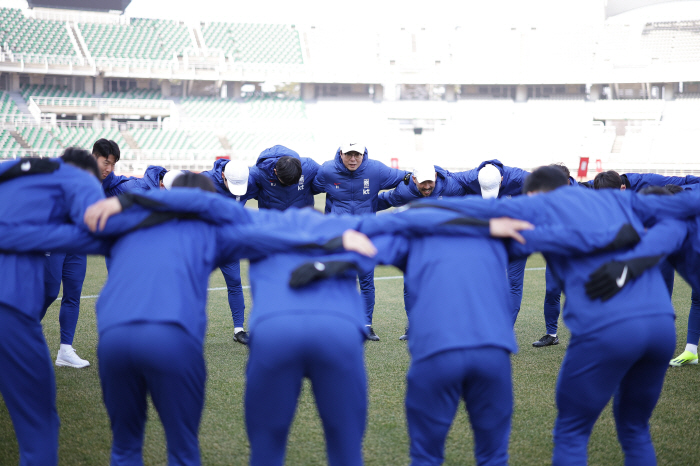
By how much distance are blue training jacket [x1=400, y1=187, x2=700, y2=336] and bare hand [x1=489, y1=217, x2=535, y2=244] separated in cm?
6

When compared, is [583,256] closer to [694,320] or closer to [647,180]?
[694,320]

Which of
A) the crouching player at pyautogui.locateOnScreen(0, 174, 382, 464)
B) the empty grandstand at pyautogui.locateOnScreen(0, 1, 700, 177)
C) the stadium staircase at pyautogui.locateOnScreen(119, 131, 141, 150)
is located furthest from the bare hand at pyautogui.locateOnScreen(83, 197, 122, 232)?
the stadium staircase at pyautogui.locateOnScreen(119, 131, 141, 150)

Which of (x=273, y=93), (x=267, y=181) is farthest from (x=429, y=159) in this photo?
(x=267, y=181)

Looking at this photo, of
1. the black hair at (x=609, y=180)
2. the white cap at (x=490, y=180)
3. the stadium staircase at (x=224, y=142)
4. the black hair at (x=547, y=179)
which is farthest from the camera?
the stadium staircase at (x=224, y=142)

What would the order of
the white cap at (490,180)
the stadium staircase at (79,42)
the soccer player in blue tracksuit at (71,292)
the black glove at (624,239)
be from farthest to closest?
1. the stadium staircase at (79,42)
2. the white cap at (490,180)
3. the soccer player in blue tracksuit at (71,292)
4. the black glove at (624,239)

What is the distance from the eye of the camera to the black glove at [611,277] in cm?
277

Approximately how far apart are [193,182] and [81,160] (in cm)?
75

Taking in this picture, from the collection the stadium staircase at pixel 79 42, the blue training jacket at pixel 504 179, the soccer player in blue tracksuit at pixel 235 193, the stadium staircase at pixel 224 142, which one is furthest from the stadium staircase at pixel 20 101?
the blue training jacket at pixel 504 179

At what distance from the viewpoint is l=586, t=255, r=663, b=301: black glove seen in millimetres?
2768

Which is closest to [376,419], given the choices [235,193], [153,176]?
[235,193]

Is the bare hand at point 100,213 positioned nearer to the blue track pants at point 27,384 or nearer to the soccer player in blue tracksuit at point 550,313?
the blue track pants at point 27,384

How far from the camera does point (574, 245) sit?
2.84 meters

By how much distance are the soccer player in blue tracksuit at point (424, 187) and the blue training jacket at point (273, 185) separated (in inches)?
36.0

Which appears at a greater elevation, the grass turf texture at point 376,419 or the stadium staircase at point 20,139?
the stadium staircase at point 20,139
